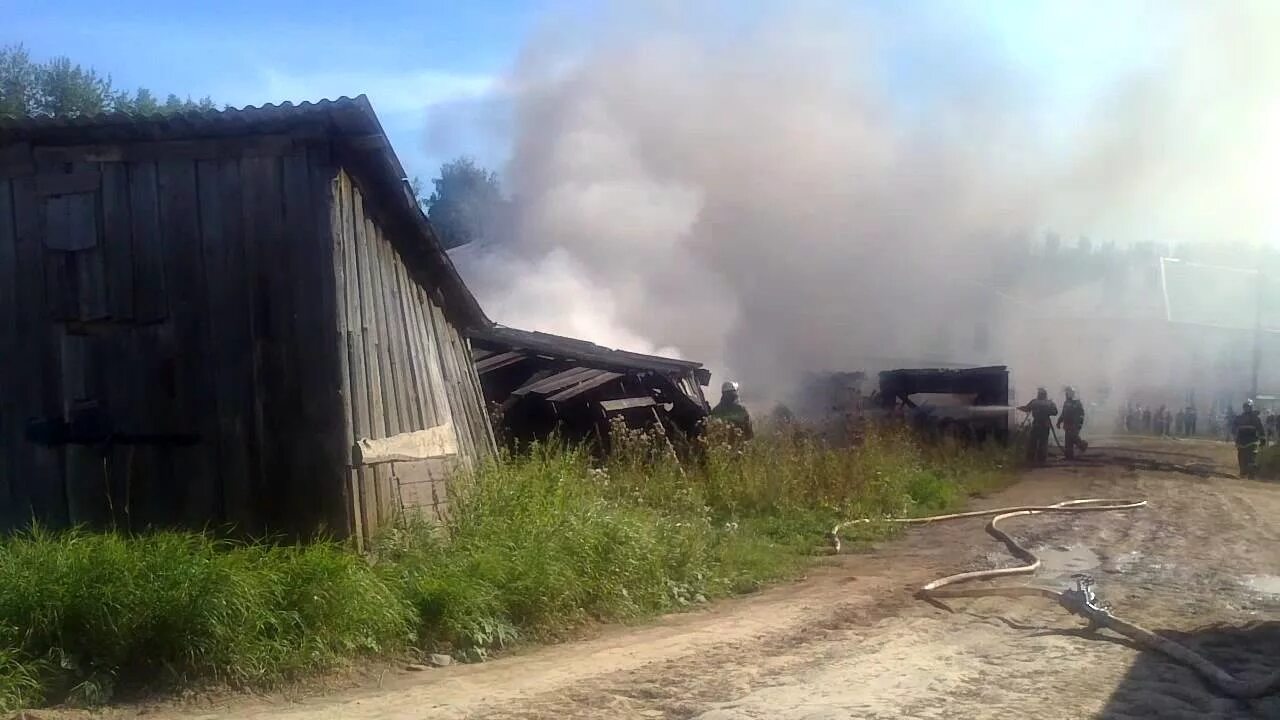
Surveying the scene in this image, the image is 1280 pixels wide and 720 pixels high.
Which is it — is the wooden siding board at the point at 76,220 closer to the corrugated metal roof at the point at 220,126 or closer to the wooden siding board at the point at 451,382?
the corrugated metal roof at the point at 220,126

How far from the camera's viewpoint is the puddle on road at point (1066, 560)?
10.0 m

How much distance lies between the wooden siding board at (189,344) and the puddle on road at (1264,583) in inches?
314

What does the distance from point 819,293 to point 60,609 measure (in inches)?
1046

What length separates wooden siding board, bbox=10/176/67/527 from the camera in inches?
320

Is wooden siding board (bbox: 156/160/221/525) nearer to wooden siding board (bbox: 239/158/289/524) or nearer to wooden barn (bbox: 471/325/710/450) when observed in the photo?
wooden siding board (bbox: 239/158/289/524)

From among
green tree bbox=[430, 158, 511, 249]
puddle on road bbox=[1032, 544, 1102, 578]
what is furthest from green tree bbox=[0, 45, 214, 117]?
puddle on road bbox=[1032, 544, 1102, 578]

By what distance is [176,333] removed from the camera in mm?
8141

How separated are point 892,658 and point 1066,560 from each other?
4387mm

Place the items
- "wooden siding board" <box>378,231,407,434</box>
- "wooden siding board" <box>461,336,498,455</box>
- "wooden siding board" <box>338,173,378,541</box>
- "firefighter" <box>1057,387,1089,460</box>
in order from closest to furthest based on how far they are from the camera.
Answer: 1. "wooden siding board" <box>338,173,378,541</box>
2. "wooden siding board" <box>378,231,407,434</box>
3. "wooden siding board" <box>461,336,498,455</box>
4. "firefighter" <box>1057,387,1089,460</box>

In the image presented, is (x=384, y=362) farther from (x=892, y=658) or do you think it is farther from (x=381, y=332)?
(x=892, y=658)

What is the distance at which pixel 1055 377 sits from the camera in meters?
Answer: 39.1

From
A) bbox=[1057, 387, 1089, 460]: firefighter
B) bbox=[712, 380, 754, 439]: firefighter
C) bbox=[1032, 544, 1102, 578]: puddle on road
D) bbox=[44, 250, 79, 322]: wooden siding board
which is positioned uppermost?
bbox=[44, 250, 79, 322]: wooden siding board

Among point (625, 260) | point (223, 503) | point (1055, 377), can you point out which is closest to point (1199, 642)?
point (223, 503)

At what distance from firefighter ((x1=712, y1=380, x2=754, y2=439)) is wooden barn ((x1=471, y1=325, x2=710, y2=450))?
372 mm
